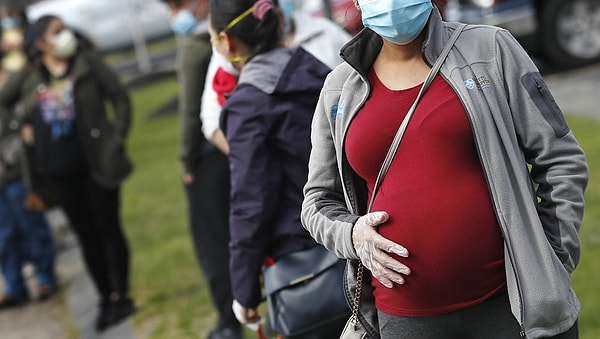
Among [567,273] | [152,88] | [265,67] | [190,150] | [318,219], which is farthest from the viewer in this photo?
[152,88]

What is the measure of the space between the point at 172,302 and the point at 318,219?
4284 millimetres

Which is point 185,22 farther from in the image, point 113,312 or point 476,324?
point 476,324

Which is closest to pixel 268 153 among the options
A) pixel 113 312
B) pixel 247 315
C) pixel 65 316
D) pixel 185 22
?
pixel 247 315

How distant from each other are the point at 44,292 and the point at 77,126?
2353 millimetres

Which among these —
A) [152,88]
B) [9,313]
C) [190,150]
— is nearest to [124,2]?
[152,88]

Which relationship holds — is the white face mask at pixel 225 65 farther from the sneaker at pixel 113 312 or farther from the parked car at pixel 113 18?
the parked car at pixel 113 18

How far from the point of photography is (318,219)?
2.82m

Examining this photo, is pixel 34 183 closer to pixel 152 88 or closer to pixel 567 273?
pixel 567 273

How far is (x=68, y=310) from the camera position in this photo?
7.61m

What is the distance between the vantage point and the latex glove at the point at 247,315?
3.68 metres

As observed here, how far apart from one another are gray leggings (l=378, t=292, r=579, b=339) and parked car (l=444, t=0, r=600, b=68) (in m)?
9.00

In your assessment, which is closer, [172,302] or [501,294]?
[501,294]

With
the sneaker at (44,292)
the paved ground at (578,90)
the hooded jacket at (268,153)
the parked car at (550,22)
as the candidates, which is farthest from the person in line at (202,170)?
the parked car at (550,22)

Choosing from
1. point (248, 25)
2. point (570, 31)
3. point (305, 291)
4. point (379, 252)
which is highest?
point (248, 25)
